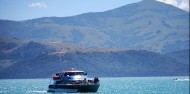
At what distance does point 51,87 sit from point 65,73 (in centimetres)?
721

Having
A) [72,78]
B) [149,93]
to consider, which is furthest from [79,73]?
[149,93]

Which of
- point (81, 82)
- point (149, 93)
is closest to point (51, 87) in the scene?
point (81, 82)

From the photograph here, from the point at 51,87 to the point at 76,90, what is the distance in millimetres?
13211

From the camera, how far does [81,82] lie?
13825 centimetres

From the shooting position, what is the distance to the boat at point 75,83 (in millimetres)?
136750

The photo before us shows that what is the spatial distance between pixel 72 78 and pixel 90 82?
14.3 ft

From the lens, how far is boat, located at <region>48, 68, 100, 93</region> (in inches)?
5384

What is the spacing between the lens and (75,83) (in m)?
139

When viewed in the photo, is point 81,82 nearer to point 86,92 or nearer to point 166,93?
point 86,92

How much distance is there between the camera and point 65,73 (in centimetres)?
14350

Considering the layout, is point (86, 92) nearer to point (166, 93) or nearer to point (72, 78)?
point (72, 78)

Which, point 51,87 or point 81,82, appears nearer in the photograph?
point 81,82

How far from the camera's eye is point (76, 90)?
13700 centimetres

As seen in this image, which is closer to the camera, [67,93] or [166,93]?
[67,93]
